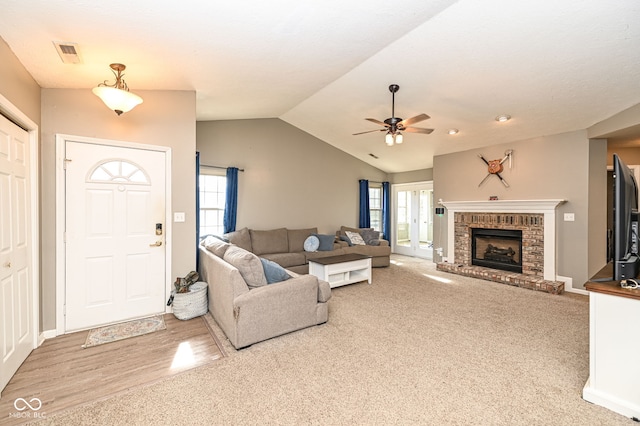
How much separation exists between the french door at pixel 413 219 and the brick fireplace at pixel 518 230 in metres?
1.47

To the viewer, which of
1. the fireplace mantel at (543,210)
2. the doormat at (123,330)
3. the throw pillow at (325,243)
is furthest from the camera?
the throw pillow at (325,243)

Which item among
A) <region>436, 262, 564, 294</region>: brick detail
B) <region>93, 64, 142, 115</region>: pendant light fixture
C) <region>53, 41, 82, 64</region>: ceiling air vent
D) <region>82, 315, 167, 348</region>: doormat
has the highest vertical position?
<region>53, 41, 82, 64</region>: ceiling air vent

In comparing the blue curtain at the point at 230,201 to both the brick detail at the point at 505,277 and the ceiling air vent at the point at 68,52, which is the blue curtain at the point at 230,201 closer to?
the ceiling air vent at the point at 68,52

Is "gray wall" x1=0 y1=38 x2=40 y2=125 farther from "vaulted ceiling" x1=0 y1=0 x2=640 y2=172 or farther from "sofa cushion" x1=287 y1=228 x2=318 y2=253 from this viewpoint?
"sofa cushion" x1=287 y1=228 x2=318 y2=253

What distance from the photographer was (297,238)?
235 inches

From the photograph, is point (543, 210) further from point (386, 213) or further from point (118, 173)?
point (118, 173)

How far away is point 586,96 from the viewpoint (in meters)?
3.52

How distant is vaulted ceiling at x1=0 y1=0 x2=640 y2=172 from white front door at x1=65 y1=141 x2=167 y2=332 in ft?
2.73

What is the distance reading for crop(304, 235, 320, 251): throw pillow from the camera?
5.65 metres

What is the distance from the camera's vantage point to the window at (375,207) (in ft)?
26.4

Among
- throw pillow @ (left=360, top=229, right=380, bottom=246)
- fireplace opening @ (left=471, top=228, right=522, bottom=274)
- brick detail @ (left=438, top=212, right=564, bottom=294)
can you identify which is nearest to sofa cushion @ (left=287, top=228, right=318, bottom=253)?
throw pillow @ (left=360, top=229, right=380, bottom=246)

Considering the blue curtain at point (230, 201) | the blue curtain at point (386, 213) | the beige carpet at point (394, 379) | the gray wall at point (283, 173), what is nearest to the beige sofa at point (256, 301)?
the beige carpet at point (394, 379)

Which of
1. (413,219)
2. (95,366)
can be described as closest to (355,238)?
(413,219)

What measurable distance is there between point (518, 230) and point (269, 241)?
472cm
